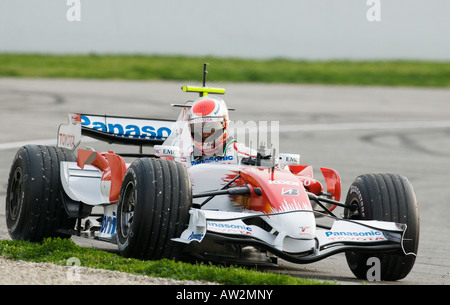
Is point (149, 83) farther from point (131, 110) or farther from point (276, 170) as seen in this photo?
point (276, 170)

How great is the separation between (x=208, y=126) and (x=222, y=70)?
29.0 metres

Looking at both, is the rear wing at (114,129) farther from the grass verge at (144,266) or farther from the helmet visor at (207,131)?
the grass verge at (144,266)

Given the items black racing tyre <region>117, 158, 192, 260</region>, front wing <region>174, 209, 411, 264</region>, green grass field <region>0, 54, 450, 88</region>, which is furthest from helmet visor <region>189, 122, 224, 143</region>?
green grass field <region>0, 54, 450, 88</region>

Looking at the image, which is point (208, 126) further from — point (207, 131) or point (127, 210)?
point (127, 210)

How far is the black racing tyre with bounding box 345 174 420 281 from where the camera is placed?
29.1ft

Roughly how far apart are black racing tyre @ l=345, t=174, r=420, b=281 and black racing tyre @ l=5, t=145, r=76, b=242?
133 inches

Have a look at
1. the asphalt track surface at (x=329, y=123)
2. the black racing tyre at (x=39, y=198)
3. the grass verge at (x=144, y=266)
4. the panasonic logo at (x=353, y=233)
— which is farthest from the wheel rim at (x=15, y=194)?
the panasonic logo at (x=353, y=233)

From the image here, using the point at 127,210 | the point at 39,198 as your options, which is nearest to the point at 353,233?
the point at 127,210

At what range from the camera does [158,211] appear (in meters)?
8.18

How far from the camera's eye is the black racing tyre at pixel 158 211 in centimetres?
819

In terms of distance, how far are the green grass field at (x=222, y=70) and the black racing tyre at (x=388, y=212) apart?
2431cm

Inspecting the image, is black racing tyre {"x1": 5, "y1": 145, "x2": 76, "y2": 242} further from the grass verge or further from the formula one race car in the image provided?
the grass verge

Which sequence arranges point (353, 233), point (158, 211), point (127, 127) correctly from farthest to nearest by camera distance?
point (127, 127), point (353, 233), point (158, 211)

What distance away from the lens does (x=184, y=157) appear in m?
10.1
